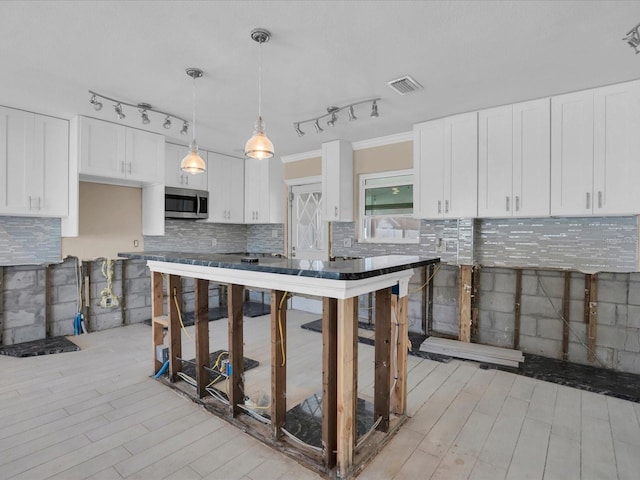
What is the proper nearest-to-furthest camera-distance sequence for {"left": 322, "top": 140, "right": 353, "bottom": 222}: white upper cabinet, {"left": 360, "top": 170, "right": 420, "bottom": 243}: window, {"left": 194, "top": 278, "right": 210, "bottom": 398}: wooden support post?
{"left": 194, "top": 278, "right": 210, "bottom": 398}: wooden support post < {"left": 360, "top": 170, "right": 420, "bottom": 243}: window < {"left": 322, "top": 140, "right": 353, "bottom": 222}: white upper cabinet

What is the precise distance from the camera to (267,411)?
2512 mm

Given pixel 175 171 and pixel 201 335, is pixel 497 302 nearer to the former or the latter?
pixel 201 335

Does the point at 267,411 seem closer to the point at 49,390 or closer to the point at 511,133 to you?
the point at 49,390

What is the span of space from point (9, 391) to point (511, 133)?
5060mm

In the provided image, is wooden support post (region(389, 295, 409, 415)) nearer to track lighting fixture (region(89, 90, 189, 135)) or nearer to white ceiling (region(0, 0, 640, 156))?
white ceiling (region(0, 0, 640, 156))

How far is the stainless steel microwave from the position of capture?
4785mm

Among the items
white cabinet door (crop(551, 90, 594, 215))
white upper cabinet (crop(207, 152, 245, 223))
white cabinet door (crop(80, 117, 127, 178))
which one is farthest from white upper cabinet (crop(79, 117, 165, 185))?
white cabinet door (crop(551, 90, 594, 215))

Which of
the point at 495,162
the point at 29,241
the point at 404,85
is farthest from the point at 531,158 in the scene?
the point at 29,241

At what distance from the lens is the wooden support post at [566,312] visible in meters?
3.40

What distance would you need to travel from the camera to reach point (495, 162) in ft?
11.3

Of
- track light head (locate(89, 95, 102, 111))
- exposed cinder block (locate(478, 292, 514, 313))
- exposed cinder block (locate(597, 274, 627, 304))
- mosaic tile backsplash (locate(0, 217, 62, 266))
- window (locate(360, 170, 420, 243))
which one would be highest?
track light head (locate(89, 95, 102, 111))

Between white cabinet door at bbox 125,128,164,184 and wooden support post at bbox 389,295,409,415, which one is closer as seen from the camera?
wooden support post at bbox 389,295,409,415

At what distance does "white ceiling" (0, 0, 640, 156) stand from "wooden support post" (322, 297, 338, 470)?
173 cm

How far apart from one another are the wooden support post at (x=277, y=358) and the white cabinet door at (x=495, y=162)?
249 cm
